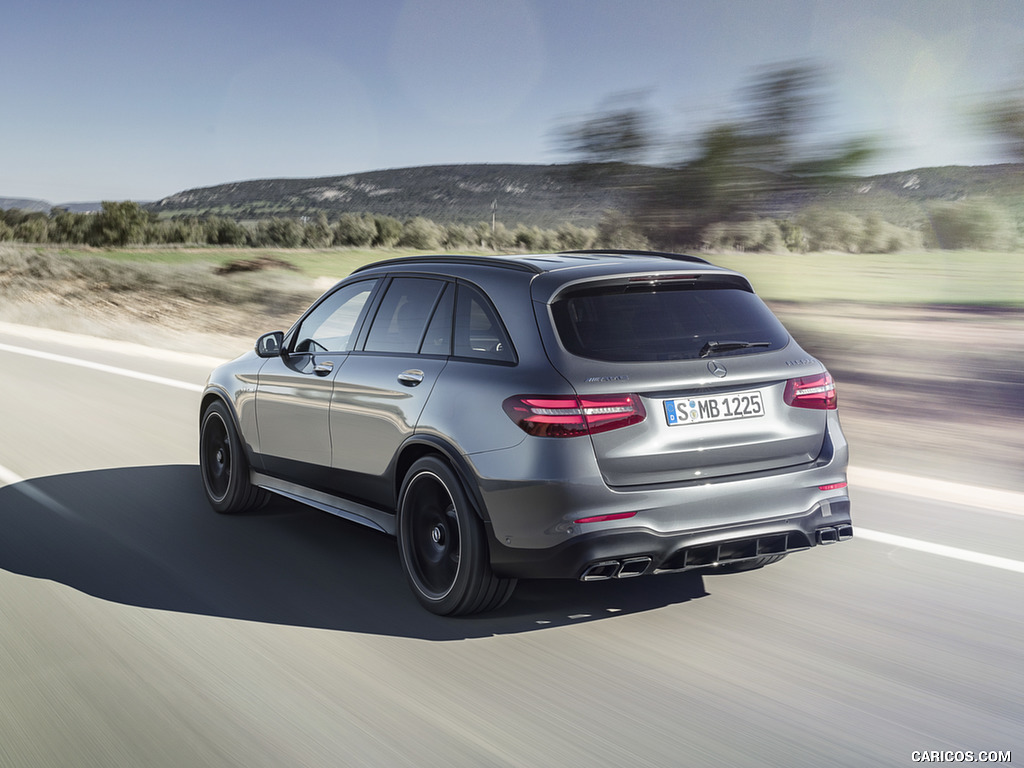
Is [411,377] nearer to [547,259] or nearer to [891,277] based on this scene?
[547,259]

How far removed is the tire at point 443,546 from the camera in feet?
15.4

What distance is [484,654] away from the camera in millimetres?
4488

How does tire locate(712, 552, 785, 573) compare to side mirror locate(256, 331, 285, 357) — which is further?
side mirror locate(256, 331, 285, 357)

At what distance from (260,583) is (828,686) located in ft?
9.21

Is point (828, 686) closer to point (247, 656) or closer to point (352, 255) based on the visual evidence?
point (247, 656)

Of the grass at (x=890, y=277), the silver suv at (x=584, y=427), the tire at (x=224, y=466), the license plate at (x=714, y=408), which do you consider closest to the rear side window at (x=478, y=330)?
the silver suv at (x=584, y=427)

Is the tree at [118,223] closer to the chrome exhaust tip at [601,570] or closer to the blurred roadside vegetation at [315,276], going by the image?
the blurred roadside vegetation at [315,276]

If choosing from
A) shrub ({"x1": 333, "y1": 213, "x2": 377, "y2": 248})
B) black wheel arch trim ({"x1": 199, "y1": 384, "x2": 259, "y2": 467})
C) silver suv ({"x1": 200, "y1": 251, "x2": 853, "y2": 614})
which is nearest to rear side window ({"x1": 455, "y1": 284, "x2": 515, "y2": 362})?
silver suv ({"x1": 200, "y1": 251, "x2": 853, "y2": 614})

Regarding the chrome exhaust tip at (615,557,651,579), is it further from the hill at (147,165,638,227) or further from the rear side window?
the hill at (147,165,638,227)

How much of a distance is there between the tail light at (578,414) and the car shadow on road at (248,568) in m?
0.98

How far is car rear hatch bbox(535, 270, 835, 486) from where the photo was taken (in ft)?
14.5

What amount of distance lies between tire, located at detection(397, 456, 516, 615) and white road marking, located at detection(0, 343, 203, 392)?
8.28 m

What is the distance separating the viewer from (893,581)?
5.38m

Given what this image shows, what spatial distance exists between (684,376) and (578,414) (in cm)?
49
